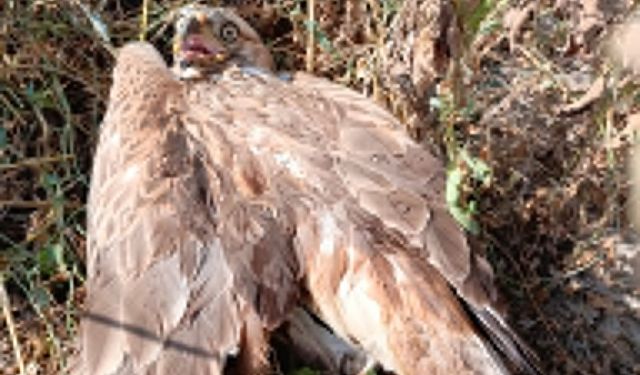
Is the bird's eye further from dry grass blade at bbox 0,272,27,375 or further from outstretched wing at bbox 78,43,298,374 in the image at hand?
dry grass blade at bbox 0,272,27,375

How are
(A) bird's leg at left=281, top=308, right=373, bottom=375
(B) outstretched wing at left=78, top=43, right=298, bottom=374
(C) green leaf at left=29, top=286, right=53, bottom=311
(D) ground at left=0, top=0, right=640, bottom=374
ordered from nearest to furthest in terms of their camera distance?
(B) outstretched wing at left=78, top=43, right=298, bottom=374 < (A) bird's leg at left=281, top=308, right=373, bottom=375 < (D) ground at left=0, top=0, right=640, bottom=374 < (C) green leaf at left=29, top=286, right=53, bottom=311

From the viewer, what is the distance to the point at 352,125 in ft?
11.4

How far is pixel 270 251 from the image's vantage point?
2975 mm

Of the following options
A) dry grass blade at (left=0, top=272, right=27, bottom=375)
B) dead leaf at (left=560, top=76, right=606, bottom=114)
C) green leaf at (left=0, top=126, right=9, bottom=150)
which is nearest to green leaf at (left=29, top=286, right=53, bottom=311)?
dry grass blade at (left=0, top=272, right=27, bottom=375)

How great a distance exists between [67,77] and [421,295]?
77.3 inches

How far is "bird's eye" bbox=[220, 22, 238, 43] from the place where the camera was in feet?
13.9

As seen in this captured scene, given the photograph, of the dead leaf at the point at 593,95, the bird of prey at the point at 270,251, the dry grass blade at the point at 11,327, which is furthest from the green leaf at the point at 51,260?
the dead leaf at the point at 593,95

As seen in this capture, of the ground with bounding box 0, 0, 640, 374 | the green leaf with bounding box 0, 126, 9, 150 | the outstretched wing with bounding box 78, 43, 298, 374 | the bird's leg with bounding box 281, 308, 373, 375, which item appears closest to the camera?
the outstretched wing with bounding box 78, 43, 298, 374

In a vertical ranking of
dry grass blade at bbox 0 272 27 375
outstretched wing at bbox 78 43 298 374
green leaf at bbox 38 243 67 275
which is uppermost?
outstretched wing at bbox 78 43 298 374

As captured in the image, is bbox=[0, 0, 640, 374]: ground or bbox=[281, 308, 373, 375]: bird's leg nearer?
bbox=[281, 308, 373, 375]: bird's leg

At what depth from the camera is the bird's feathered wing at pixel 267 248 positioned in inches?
111

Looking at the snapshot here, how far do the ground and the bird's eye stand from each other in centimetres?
28

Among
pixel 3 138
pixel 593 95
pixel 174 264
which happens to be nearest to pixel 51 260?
pixel 3 138

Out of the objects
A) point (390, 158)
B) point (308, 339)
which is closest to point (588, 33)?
point (390, 158)
